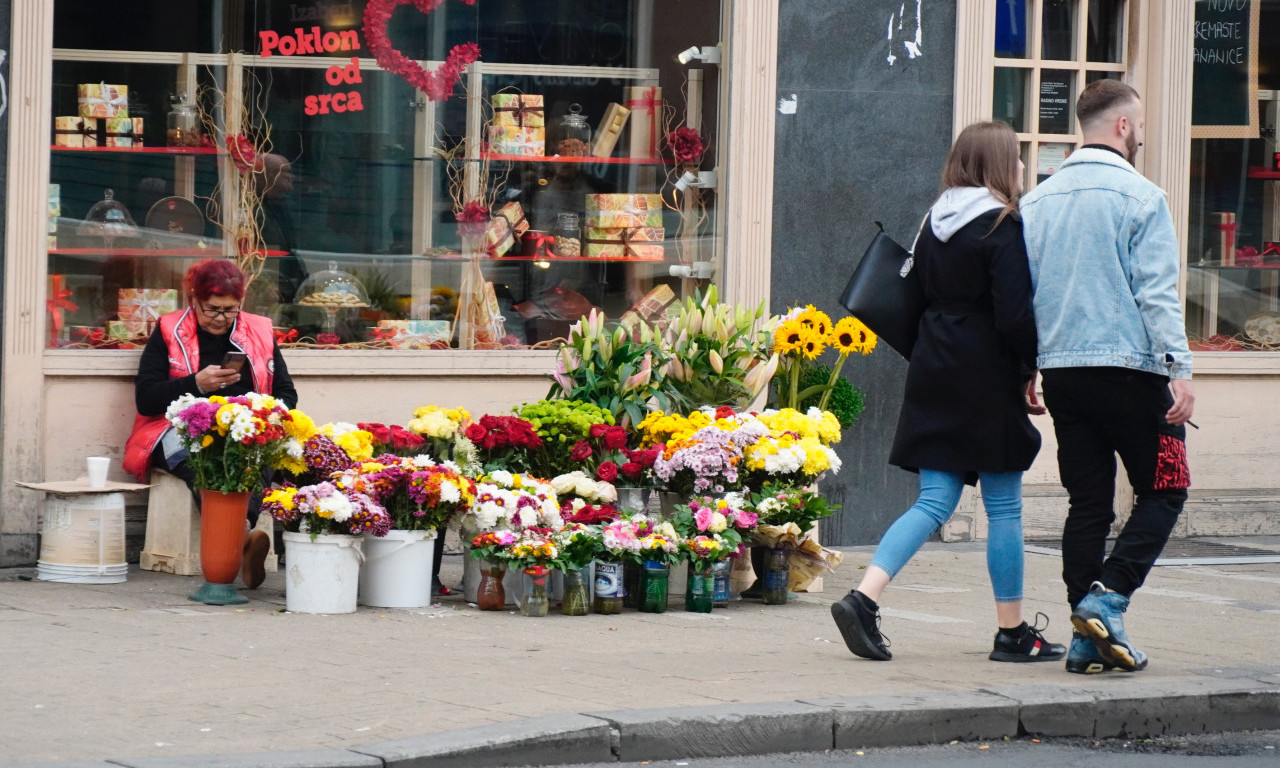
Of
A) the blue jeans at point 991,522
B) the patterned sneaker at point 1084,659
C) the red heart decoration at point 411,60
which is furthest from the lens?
the red heart decoration at point 411,60

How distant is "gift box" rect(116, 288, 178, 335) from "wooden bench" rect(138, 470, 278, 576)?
908 millimetres

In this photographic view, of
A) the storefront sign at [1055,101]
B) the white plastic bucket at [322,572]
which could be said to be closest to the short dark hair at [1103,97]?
the white plastic bucket at [322,572]

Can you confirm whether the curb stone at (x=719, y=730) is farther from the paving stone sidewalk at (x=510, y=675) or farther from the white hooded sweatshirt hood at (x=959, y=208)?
the white hooded sweatshirt hood at (x=959, y=208)

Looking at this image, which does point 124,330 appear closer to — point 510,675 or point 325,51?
point 325,51

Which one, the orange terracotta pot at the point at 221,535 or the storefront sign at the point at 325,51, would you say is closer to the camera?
the orange terracotta pot at the point at 221,535

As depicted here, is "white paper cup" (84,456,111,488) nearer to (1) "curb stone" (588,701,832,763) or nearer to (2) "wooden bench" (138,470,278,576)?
(2) "wooden bench" (138,470,278,576)

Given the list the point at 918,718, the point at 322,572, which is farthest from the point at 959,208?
the point at 322,572

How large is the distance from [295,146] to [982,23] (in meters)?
3.62

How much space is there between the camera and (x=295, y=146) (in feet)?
28.9

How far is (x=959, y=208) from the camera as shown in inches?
231

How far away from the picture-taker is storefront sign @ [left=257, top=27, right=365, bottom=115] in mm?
8695

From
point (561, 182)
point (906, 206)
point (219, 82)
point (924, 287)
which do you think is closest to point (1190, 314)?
point (906, 206)

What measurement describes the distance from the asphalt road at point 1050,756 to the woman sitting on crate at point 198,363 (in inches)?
137

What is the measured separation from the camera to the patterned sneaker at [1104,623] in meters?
5.58
